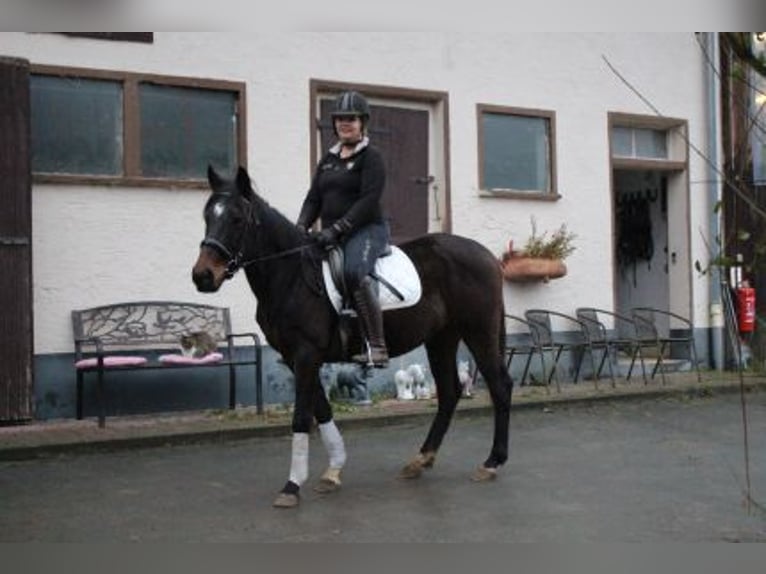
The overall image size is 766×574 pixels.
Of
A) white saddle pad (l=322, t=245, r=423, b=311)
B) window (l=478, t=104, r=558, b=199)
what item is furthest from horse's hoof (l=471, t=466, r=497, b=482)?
window (l=478, t=104, r=558, b=199)

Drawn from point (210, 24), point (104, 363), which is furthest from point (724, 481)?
point (104, 363)

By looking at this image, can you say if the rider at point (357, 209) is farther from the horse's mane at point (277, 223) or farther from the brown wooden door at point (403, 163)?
the brown wooden door at point (403, 163)

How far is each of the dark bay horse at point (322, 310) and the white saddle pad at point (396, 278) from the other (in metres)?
0.08

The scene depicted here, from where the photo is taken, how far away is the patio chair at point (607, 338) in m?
11.8

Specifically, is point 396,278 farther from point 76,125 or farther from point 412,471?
point 76,125

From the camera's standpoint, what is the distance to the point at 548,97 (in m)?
12.1

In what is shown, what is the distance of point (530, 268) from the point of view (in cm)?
1140

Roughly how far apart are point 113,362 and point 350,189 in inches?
140

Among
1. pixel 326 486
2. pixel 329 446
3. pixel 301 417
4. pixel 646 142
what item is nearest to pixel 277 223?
pixel 301 417

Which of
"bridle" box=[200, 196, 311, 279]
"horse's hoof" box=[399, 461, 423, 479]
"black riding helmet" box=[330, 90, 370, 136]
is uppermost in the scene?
"black riding helmet" box=[330, 90, 370, 136]

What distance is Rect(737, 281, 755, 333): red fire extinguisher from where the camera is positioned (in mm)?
12289

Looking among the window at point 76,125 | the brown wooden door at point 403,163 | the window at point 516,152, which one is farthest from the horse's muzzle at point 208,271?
the window at point 516,152

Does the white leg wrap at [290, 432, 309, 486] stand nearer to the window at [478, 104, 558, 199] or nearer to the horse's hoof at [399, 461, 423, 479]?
the horse's hoof at [399, 461, 423, 479]

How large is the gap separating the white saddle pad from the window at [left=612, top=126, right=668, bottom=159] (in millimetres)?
7156
